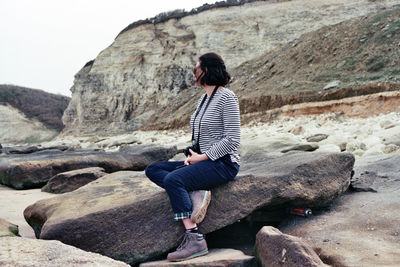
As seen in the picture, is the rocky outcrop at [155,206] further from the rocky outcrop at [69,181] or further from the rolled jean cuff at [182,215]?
the rocky outcrop at [69,181]

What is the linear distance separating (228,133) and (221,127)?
113mm

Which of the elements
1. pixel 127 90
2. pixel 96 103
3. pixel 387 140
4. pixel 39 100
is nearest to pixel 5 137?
pixel 39 100

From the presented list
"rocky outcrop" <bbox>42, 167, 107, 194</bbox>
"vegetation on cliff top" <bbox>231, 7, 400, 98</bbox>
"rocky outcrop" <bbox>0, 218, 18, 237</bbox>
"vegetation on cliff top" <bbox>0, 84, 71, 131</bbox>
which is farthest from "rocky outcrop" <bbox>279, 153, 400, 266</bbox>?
"vegetation on cliff top" <bbox>0, 84, 71, 131</bbox>

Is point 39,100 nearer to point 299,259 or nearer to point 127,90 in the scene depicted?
point 127,90

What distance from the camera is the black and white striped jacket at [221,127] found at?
9.14ft

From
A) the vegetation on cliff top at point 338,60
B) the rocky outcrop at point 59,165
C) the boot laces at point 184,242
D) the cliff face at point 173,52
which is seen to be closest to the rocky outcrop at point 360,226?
the boot laces at point 184,242

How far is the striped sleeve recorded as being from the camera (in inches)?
110

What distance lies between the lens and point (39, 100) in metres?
50.8

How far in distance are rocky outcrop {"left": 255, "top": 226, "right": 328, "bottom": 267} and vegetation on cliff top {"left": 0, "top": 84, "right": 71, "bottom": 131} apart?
148 feet

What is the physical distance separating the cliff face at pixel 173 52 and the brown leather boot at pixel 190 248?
17.3 m

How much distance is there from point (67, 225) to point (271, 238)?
1451mm

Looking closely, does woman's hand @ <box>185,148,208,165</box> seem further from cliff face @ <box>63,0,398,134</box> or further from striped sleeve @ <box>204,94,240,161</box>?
cliff face @ <box>63,0,398,134</box>

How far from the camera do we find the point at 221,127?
290 centimetres

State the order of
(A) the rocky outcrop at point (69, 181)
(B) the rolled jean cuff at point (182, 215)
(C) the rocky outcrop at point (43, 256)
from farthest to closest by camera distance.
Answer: (A) the rocky outcrop at point (69, 181) < (B) the rolled jean cuff at point (182, 215) < (C) the rocky outcrop at point (43, 256)
